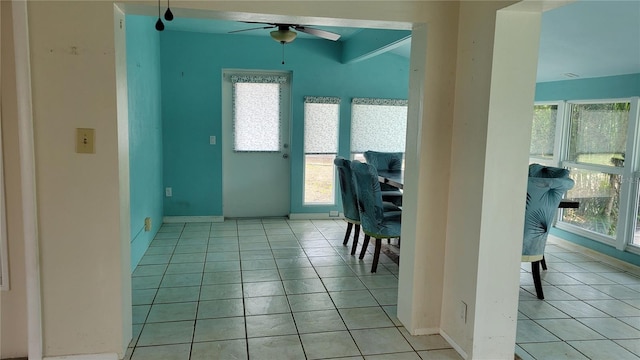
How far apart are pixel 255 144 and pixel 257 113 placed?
0.39 m

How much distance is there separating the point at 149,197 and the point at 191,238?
2.08 ft

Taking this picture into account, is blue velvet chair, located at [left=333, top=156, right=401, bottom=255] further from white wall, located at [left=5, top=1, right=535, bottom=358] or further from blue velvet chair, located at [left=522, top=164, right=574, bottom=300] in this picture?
white wall, located at [left=5, top=1, right=535, bottom=358]

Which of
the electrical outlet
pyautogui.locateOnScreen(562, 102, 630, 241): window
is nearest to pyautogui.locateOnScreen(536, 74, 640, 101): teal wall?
pyautogui.locateOnScreen(562, 102, 630, 241): window

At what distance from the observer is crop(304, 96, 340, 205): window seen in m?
5.80

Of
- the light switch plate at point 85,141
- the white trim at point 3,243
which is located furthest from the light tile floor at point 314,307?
the light switch plate at point 85,141

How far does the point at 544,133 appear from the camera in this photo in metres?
5.25

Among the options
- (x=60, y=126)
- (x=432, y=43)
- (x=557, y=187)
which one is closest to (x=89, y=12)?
(x=60, y=126)

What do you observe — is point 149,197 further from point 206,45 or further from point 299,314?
point 299,314

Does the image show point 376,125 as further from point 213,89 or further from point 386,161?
point 213,89

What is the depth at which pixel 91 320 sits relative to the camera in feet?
7.60

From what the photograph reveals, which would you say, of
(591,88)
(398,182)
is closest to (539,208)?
(398,182)

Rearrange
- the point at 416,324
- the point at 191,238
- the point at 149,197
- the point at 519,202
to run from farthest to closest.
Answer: the point at 191,238 → the point at 149,197 → the point at 416,324 → the point at 519,202

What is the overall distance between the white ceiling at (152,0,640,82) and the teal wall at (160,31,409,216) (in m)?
0.69

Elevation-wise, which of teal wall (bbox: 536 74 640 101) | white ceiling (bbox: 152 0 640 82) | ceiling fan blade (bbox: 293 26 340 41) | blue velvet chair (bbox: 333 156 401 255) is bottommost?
blue velvet chair (bbox: 333 156 401 255)
